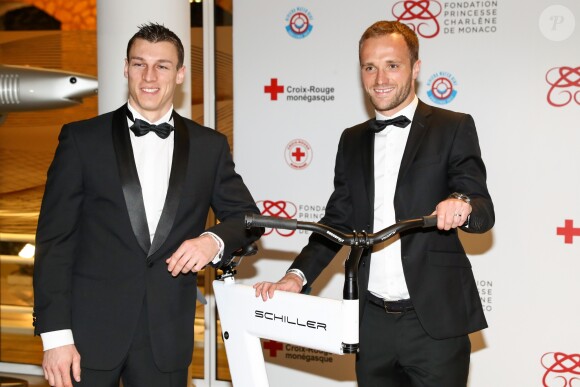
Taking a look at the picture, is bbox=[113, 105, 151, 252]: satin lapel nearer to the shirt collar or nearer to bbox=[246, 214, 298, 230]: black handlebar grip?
the shirt collar

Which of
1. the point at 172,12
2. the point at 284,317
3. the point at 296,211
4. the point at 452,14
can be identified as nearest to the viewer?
the point at 284,317

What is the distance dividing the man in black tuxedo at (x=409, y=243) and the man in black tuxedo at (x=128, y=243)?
38 centimetres

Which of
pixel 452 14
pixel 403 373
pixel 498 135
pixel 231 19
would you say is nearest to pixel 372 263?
pixel 403 373

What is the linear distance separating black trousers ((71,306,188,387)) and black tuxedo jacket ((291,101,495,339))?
2.44 ft

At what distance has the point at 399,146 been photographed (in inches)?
112

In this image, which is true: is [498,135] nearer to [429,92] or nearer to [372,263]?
[429,92]

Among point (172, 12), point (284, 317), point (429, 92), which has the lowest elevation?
point (284, 317)

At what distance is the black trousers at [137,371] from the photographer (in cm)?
247

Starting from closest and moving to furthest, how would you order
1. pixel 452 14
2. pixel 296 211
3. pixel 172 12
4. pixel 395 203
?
pixel 395 203 < pixel 172 12 < pixel 452 14 < pixel 296 211

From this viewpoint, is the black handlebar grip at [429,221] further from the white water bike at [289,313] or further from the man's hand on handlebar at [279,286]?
the man's hand on handlebar at [279,286]

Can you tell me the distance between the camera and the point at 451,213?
234cm

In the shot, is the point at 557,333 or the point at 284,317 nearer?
the point at 284,317

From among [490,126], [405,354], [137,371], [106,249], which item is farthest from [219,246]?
[490,126]

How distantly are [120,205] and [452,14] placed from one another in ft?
7.97
